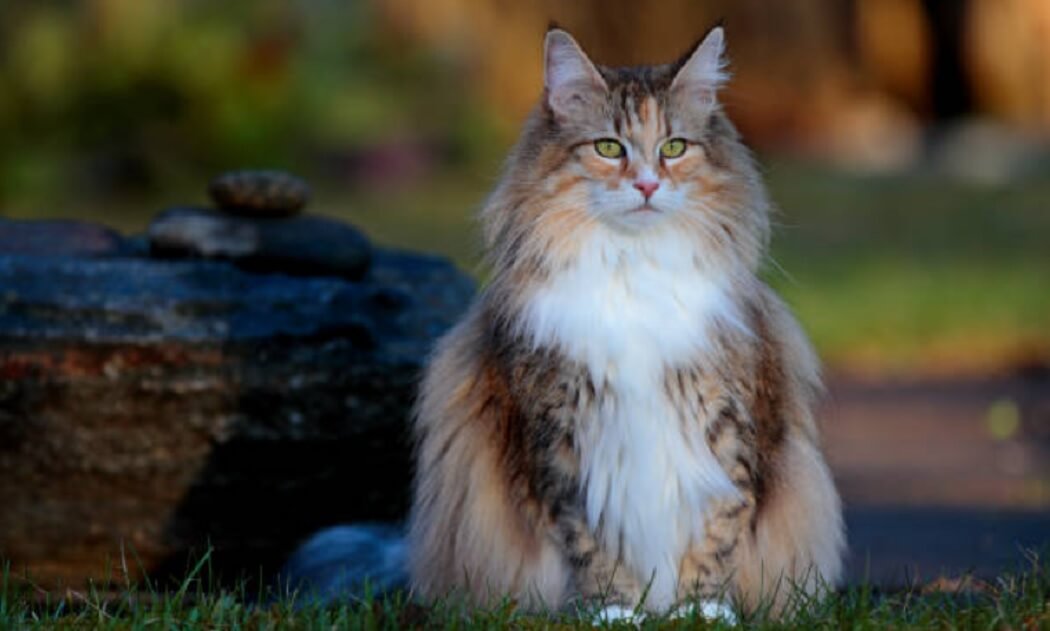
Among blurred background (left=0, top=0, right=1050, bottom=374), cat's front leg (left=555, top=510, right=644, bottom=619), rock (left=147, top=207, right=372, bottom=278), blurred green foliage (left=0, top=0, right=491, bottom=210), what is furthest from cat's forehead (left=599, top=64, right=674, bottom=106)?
blurred green foliage (left=0, top=0, right=491, bottom=210)

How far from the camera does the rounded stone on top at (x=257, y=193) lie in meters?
7.08

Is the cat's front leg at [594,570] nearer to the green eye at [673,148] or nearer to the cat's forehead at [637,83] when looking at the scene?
the green eye at [673,148]

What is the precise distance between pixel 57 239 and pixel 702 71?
2.94 m

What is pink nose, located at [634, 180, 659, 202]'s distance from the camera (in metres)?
5.12

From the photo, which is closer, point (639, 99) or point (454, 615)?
point (454, 615)

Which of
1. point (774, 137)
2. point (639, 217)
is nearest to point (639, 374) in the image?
point (639, 217)

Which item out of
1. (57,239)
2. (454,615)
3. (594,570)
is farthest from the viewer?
(57,239)

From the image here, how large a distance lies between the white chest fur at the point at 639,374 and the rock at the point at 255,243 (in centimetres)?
204

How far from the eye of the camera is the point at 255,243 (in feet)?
23.2

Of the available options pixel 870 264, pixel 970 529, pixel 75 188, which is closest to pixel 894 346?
pixel 870 264

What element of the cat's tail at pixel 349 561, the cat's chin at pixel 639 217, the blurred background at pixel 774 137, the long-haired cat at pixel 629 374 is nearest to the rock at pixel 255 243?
the cat's tail at pixel 349 561

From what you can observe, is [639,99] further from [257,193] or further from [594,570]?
[257,193]

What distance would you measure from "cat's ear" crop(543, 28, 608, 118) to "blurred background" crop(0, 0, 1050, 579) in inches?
167

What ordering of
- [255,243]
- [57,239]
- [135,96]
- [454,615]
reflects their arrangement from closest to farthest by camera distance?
1. [454,615]
2. [255,243]
3. [57,239]
4. [135,96]
